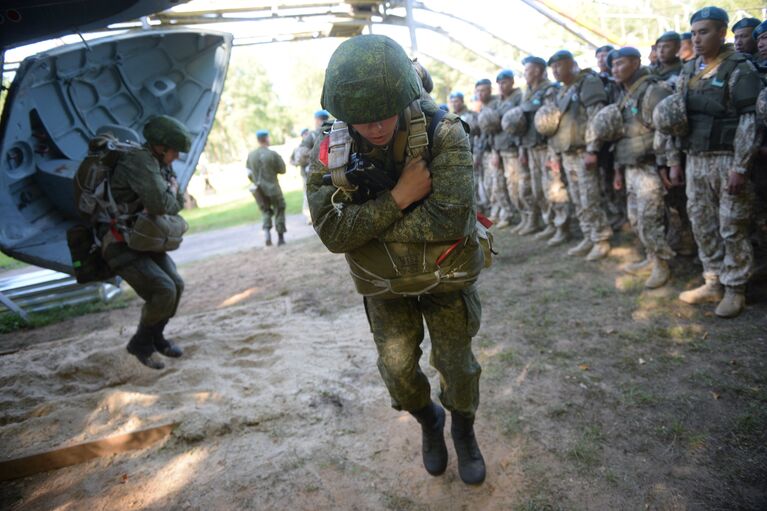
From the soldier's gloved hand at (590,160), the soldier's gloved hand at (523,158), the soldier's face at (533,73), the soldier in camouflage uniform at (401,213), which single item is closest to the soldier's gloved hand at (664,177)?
the soldier's gloved hand at (590,160)

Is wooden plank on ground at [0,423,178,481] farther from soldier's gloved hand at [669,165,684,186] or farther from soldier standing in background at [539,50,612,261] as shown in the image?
soldier standing in background at [539,50,612,261]

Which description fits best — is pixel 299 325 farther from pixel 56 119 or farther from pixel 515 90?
pixel 515 90

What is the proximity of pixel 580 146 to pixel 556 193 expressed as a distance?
822 mm

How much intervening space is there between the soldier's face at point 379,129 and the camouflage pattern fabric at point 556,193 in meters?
4.64

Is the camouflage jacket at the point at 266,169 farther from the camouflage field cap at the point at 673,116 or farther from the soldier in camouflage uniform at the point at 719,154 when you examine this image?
the soldier in camouflage uniform at the point at 719,154

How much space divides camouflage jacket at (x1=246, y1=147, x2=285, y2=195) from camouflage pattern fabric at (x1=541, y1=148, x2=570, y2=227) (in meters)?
4.89

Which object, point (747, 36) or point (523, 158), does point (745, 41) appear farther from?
point (523, 158)

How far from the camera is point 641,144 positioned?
432 cm

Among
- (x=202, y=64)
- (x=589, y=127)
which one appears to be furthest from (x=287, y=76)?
(x=589, y=127)

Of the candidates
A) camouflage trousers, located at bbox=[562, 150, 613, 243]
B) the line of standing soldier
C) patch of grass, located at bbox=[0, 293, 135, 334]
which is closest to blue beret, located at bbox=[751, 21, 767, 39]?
the line of standing soldier

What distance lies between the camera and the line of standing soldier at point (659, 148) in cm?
328

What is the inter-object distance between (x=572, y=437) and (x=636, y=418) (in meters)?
0.41

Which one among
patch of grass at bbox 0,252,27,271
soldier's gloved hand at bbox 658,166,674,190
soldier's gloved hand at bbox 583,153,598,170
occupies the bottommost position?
patch of grass at bbox 0,252,27,271

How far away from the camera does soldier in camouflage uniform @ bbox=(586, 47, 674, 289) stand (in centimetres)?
420
